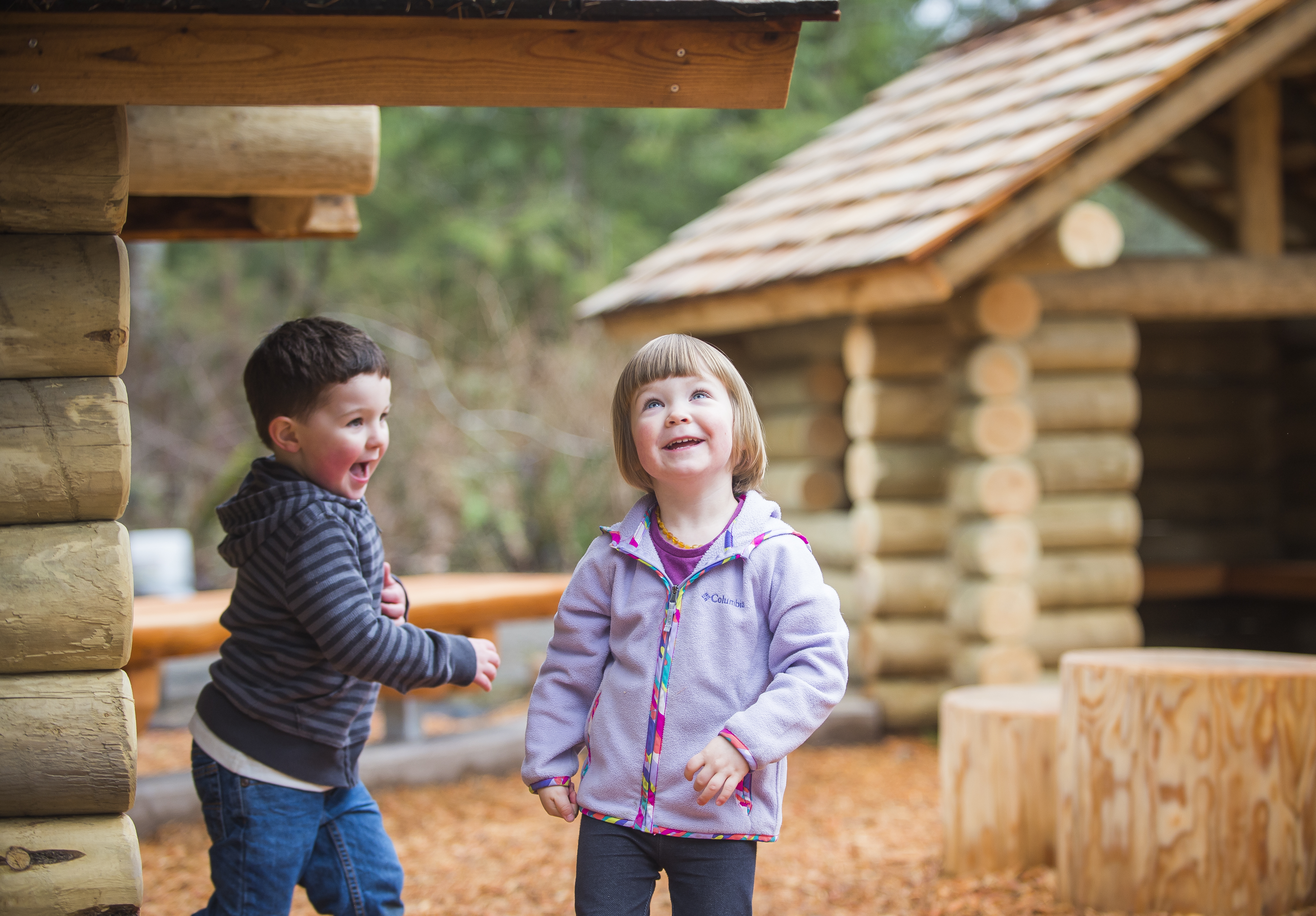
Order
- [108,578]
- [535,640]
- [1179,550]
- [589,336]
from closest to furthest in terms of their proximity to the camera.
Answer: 1. [108,578]
2. [1179,550]
3. [535,640]
4. [589,336]

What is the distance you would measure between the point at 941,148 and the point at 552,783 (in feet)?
18.2

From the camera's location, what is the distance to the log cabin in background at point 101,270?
8.55ft

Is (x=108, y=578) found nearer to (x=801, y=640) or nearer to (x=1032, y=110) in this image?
(x=801, y=640)

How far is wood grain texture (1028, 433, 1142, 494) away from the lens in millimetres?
6941

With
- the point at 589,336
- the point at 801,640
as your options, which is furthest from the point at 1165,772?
the point at 589,336

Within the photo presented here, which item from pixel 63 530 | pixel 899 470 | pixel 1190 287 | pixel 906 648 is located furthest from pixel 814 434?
pixel 63 530

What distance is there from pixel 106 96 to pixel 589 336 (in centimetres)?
1031

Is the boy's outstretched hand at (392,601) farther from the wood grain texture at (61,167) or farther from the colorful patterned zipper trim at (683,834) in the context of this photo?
the wood grain texture at (61,167)

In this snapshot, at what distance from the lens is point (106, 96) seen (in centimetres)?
260

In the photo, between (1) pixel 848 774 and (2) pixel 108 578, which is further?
(1) pixel 848 774

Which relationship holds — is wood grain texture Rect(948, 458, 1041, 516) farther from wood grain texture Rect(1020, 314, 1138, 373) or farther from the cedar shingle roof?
the cedar shingle roof

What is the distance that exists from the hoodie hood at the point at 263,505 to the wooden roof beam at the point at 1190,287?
15.6 ft

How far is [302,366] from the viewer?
294 cm

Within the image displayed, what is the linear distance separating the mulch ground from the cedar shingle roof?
8.36ft
